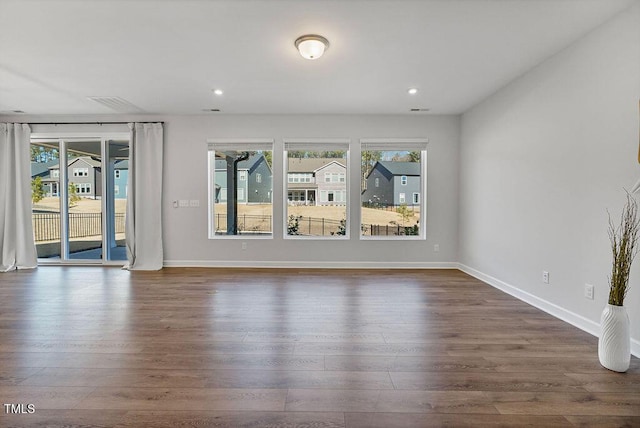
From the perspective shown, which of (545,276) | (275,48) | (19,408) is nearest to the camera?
(19,408)

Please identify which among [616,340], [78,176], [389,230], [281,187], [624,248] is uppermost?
[78,176]

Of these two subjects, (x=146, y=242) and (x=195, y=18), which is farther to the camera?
(x=146, y=242)

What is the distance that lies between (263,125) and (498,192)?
12.8 feet

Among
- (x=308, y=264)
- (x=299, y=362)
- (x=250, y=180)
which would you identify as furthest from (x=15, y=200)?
(x=299, y=362)

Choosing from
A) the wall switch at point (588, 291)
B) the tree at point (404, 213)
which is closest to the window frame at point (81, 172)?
the tree at point (404, 213)

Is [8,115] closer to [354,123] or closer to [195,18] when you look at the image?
[195,18]

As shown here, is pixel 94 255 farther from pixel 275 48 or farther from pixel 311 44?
pixel 311 44

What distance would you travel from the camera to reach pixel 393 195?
5.47m

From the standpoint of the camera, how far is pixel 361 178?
212 inches

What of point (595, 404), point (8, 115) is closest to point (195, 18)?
point (595, 404)

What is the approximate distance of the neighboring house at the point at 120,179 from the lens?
554 centimetres

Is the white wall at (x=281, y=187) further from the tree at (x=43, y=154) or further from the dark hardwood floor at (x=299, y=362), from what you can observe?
the dark hardwood floor at (x=299, y=362)

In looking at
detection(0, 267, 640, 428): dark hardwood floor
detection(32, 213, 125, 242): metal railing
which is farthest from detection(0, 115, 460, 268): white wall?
detection(0, 267, 640, 428): dark hardwood floor

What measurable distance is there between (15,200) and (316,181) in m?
5.30
